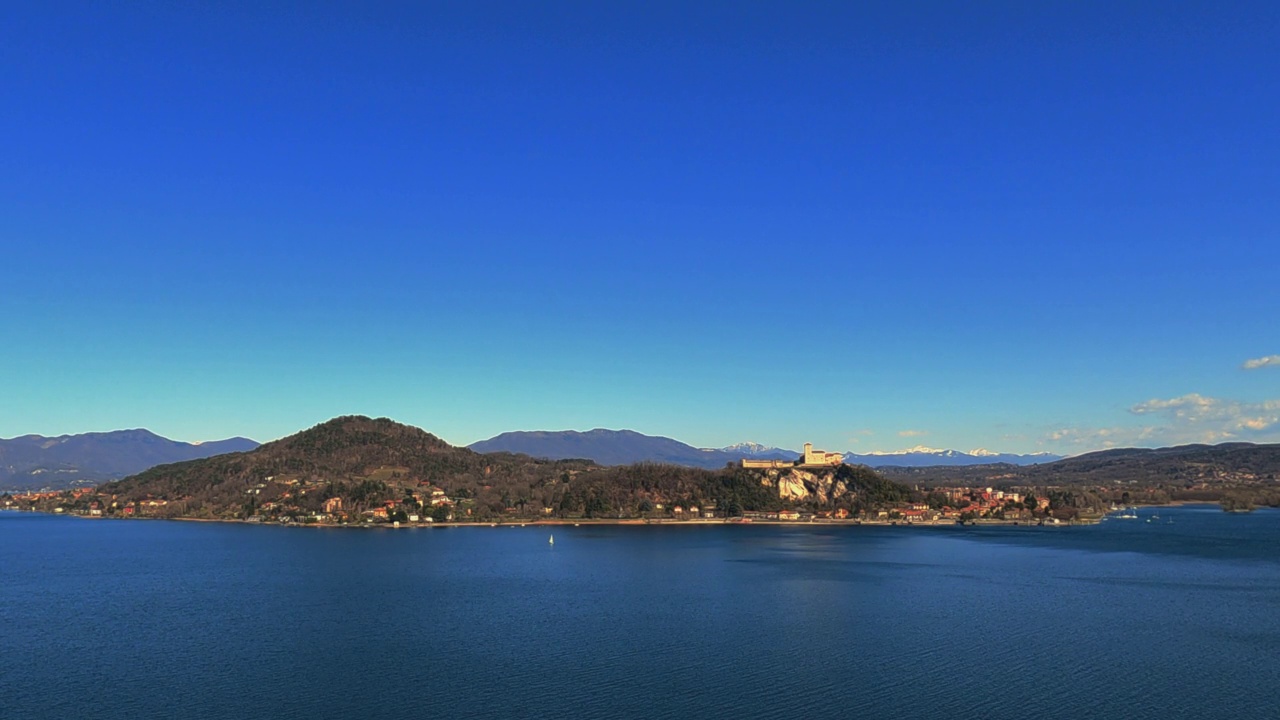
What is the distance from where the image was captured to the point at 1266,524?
10838cm

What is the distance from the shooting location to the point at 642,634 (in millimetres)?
37969

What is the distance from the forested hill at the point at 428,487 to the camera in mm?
120125

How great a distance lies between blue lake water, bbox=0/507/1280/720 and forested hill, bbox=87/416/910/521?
4696 cm

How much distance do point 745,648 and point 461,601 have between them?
18.4 m

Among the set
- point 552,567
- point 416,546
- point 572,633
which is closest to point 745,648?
point 572,633

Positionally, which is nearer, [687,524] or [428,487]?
[687,524]

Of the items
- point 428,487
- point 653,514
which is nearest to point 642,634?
point 653,514

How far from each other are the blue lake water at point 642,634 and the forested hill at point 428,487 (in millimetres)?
46959

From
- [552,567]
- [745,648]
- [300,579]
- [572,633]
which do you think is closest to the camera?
[745,648]

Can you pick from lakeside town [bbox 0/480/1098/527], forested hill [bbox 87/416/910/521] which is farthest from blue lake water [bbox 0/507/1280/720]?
forested hill [bbox 87/416/910/521]

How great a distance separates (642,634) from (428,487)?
10750cm

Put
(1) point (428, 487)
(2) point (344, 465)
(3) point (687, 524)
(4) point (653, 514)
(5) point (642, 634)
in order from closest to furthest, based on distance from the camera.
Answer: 1. (5) point (642, 634)
2. (3) point (687, 524)
3. (4) point (653, 514)
4. (1) point (428, 487)
5. (2) point (344, 465)

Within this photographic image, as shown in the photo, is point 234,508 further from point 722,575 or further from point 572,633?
point 572,633

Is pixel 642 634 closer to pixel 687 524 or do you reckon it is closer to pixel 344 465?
pixel 687 524
